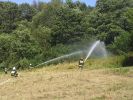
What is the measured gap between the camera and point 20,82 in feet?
79.3

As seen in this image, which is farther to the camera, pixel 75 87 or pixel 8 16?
pixel 8 16

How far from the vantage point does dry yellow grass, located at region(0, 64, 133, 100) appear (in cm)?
1773

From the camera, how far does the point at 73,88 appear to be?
2033 cm

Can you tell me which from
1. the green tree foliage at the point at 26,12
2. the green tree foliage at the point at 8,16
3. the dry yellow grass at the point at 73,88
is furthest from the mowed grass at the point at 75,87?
the green tree foliage at the point at 26,12

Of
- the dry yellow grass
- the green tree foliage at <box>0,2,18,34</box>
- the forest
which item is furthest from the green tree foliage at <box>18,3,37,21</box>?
the dry yellow grass

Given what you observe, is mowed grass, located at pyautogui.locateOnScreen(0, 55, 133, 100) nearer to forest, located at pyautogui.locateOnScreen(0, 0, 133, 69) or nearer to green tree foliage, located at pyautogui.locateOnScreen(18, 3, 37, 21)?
forest, located at pyautogui.locateOnScreen(0, 0, 133, 69)

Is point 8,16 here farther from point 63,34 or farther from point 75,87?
point 75,87

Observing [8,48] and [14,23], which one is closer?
[8,48]

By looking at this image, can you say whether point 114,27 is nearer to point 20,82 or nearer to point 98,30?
point 98,30

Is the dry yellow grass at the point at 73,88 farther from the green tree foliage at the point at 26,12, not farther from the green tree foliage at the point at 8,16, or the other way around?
the green tree foliage at the point at 26,12

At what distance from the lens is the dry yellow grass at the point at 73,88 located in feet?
58.2

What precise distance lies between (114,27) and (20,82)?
3212cm

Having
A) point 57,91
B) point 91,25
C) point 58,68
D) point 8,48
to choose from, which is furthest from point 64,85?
point 91,25

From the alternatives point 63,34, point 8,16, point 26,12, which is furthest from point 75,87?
point 26,12
